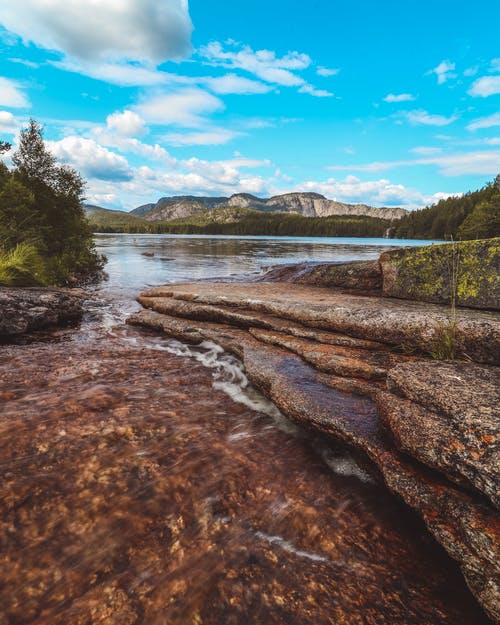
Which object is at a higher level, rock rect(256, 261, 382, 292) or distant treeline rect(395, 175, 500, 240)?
distant treeline rect(395, 175, 500, 240)

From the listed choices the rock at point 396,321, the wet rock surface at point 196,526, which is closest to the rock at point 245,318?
the rock at point 396,321

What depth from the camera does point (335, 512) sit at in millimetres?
3725

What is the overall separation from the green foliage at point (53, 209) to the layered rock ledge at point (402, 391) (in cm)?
1888

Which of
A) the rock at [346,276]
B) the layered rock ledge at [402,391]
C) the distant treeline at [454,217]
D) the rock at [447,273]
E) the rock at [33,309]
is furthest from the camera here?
the distant treeline at [454,217]

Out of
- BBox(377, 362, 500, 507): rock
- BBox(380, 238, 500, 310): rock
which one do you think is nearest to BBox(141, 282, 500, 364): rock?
BBox(380, 238, 500, 310): rock

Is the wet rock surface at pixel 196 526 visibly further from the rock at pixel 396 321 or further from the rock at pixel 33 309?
the rock at pixel 33 309

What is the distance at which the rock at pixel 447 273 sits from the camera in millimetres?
7111

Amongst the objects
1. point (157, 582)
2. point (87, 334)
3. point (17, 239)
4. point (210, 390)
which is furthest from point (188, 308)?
point (17, 239)

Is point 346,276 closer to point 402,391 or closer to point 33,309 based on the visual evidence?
point 402,391

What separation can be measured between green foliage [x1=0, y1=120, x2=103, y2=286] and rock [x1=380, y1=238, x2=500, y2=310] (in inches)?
804

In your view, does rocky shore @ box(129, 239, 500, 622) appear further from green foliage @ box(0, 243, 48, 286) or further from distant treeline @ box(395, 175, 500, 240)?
distant treeline @ box(395, 175, 500, 240)

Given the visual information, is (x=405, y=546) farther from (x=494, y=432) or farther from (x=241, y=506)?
(x=241, y=506)

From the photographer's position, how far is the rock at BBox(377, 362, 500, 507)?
304 cm

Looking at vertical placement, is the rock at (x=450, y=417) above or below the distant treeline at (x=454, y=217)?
below
